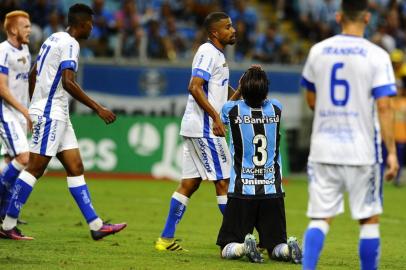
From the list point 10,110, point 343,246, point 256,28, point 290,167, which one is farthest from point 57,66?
point 256,28

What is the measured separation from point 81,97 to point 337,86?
3563 mm

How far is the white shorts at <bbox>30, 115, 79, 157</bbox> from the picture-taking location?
10.5m

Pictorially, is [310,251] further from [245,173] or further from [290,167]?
[290,167]

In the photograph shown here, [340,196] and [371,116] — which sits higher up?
[371,116]

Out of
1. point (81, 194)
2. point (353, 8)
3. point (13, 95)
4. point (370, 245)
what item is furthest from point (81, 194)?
point (353, 8)

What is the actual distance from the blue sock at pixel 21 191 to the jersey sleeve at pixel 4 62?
178 cm

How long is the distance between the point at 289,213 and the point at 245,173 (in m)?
6.18

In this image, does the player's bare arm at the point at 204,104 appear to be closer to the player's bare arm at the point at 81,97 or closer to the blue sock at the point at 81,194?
the player's bare arm at the point at 81,97

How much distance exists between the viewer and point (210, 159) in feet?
33.9

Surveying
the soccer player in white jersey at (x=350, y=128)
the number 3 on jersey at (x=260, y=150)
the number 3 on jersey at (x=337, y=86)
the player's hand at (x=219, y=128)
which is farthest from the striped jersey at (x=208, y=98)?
the number 3 on jersey at (x=337, y=86)

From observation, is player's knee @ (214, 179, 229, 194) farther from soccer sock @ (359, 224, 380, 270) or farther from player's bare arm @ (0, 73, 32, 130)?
soccer sock @ (359, 224, 380, 270)

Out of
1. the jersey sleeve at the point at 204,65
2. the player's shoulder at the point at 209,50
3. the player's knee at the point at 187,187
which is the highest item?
the player's shoulder at the point at 209,50

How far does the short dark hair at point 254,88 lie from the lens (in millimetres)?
9445

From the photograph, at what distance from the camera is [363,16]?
741cm
